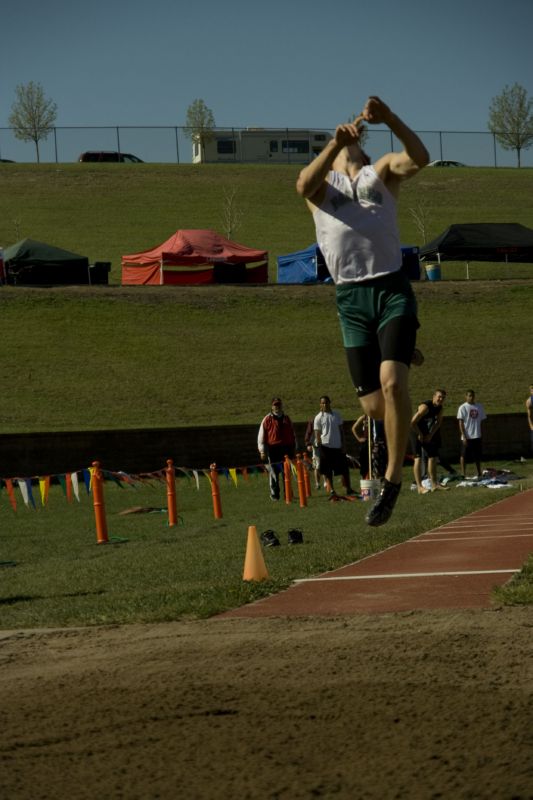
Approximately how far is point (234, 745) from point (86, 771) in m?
0.50

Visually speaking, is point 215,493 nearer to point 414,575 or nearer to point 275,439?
point 275,439

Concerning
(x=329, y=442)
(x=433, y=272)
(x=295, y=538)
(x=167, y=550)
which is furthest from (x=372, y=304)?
(x=433, y=272)

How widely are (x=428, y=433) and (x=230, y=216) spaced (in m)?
→ 48.3

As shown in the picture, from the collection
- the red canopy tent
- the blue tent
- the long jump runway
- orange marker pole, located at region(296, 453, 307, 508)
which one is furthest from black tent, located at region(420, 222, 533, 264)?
the long jump runway

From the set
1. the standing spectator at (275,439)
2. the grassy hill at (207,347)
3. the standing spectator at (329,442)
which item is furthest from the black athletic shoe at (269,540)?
the grassy hill at (207,347)

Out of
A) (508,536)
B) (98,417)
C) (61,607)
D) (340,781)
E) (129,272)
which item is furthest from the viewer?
(129,272)

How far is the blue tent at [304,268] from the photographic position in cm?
4997

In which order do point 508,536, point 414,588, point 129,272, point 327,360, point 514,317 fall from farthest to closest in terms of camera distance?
point 129,272 → point 514,317 → point 327,360 → point 508,536 → point 414,588

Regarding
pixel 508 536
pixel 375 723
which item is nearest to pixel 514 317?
pixel 508 536

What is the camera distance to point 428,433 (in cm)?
2075

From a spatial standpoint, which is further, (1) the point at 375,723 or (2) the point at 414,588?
(2) the point at 414,588

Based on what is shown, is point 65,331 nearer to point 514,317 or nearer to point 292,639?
point 514,317

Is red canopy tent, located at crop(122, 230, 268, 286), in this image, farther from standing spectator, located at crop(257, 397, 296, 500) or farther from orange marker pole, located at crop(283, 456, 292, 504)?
orange marker pole, located at crop(283, 456, 292, 504)

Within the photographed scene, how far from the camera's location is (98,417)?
106 ft
